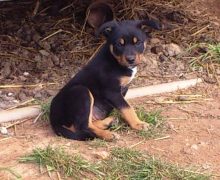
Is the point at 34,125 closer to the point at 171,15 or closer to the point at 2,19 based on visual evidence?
the point at 2,19

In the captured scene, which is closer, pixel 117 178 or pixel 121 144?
pixel 117 178

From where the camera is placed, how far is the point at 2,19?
7.37 meters

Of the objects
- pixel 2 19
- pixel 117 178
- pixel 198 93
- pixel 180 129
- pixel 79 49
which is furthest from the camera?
pixel 2 19

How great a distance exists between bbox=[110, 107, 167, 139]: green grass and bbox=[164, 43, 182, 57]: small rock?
4.86ft

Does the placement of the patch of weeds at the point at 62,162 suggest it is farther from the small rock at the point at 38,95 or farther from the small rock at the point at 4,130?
the small rock at the point at 38,95

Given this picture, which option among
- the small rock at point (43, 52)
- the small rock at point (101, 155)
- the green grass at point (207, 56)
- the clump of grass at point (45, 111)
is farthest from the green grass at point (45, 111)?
the green grass at point (207, 56)

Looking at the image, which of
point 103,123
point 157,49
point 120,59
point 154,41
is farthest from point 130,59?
point 154,41

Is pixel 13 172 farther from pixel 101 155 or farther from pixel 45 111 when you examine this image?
pixel 45 111

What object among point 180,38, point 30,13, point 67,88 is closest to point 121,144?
point 67,88

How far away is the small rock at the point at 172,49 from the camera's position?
674cm

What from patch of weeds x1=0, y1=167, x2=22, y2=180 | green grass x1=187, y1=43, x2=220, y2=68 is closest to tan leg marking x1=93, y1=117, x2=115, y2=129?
patch of weeds x1=0, y1=167, x2=22, y2=180

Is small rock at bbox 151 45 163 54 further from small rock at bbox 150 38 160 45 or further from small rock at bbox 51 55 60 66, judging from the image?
small rock at bbox 51 55 60 66

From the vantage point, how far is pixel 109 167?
14.4 feet

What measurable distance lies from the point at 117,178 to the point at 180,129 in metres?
1.13
